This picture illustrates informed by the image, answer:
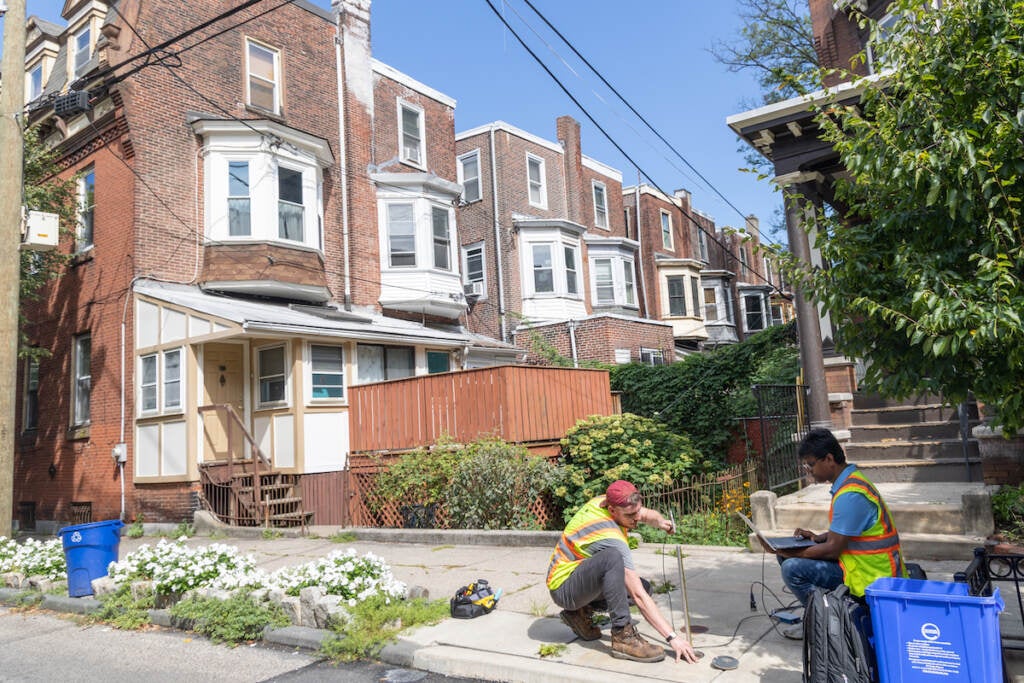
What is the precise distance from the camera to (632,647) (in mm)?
5141

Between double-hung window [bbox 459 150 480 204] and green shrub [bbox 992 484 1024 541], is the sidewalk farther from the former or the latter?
double-hung window [bbox 459 150 480 204]

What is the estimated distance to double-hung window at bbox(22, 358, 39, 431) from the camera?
18.7 meters

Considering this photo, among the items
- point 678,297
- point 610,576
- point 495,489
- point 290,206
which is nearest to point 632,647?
point 610,576

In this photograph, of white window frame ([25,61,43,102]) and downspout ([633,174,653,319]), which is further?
downspout ([633,174,653,319])

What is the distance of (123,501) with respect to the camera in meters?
15.1

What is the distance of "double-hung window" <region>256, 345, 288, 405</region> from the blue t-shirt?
1276cm

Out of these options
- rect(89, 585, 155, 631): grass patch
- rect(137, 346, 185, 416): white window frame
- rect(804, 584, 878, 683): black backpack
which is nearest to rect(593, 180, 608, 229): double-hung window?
rect(137, 346, 185, 416): white window frame

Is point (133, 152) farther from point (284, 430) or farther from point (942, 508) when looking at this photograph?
point (942, 508)


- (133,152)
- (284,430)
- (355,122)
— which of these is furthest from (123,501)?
(355,122)

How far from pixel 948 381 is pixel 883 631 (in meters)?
1.63

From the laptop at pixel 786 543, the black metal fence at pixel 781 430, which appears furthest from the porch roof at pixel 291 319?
the laptop at pixel 786 543

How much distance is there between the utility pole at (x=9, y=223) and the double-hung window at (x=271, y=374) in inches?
213

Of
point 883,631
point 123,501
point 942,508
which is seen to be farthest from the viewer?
point 123,501

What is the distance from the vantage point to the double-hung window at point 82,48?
58.0 ft
